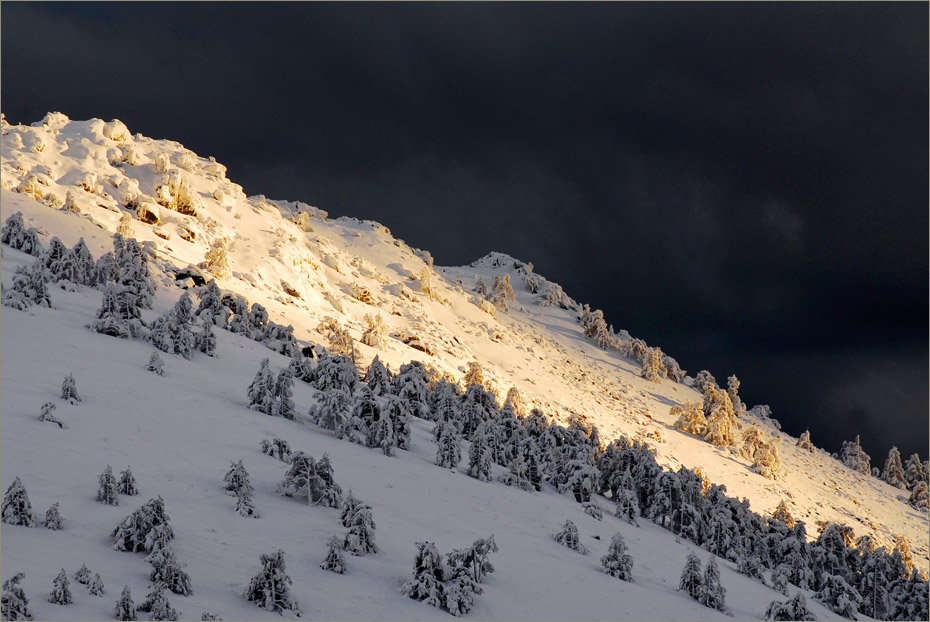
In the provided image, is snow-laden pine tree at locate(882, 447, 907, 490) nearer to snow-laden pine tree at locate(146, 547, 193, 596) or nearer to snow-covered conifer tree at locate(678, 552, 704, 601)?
snow-covered conifer tree at locate(678, 552, 704, 601)

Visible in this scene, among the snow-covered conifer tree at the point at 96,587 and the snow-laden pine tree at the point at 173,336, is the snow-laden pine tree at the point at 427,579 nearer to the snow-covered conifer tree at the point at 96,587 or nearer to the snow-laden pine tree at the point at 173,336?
the snow-covered conifer tree at the point at 96,587

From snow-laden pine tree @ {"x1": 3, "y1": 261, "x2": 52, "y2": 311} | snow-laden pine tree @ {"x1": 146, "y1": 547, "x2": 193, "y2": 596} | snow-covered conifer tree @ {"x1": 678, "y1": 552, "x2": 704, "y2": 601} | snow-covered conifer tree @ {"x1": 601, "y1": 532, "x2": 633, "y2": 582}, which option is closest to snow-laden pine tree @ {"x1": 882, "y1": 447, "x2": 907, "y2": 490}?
snow-covered conifer tree @ {"x1": 678, "y1": 552, "x2": 704, "y2": 601}

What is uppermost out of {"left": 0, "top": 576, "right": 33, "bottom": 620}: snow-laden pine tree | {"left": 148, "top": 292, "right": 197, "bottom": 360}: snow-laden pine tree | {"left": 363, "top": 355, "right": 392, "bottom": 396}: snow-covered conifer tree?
{"left": 363, "top": 355, "right": 392, "bottom": 396}: snow-covered conifer tree

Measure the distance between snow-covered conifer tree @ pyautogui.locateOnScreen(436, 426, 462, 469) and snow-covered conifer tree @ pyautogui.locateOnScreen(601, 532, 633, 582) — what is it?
1083 cm

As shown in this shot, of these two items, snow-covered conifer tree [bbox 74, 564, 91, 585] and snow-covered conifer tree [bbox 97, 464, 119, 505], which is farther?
snow-covered conifer tree [bbox 97, 464, 119, 505]

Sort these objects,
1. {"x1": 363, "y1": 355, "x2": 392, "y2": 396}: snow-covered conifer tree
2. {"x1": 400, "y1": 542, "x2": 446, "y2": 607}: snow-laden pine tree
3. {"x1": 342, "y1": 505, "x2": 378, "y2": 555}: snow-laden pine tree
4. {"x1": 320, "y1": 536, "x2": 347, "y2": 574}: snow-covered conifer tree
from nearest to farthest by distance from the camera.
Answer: {"x1": 400, "y1": 542, "x2": 446, "y2": 607}: snow-laden pine tree < {"x1": 320, "y1": 536, "x2": 347, "y2": 574}: snow-covered conifer tree < {"x1": 342, "y1": 505, "x2": 378, "y2": 555}: snow-laden pine tree < {"x1": 363, "y1": 355, "x2": 392, "y2": 396}: snow-covered conifer tree

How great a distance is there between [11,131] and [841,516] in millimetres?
86134

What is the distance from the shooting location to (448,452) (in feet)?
110

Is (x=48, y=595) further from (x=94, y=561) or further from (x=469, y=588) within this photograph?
(x=469, y=588)

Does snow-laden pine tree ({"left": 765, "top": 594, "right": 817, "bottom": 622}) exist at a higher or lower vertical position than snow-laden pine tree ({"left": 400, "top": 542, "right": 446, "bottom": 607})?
higher

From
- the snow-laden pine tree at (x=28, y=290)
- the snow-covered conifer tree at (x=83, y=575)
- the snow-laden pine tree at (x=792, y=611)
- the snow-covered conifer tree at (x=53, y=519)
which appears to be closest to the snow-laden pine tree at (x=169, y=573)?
the snow-covered conifer tree at (x=83, y=575)

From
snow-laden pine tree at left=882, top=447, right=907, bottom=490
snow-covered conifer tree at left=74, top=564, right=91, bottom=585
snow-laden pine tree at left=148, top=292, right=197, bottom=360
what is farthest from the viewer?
snow-laden pine tree at left=882, top=447, right=907, bottom=490

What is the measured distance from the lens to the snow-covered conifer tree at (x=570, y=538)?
26062 mm

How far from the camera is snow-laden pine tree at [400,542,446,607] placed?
17281 mm
